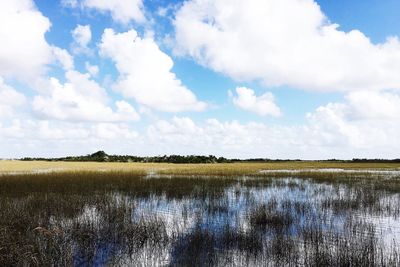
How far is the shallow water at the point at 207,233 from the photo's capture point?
25.5ft

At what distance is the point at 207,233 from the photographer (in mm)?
9703

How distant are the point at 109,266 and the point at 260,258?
3.03 metres

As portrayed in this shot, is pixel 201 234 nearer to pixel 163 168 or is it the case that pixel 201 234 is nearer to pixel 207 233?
pixel 207 233

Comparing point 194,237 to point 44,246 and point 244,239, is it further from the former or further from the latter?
point 44,246

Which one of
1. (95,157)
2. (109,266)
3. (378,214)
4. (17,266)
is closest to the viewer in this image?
(17,266)

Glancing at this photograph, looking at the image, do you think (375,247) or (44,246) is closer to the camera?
(44,246)

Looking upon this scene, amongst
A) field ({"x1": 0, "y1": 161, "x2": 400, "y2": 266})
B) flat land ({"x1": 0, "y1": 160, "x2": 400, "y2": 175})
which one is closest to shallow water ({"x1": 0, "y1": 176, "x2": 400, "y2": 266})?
field ({"x1": 0, "y1": 161, "x2": 400, "y2": 266})

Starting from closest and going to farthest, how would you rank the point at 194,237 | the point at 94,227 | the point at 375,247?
1. the point at 375,247
2. the point at 194,237
3. the point at 94,227

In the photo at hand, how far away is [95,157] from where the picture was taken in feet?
358

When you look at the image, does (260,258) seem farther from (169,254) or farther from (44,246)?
(44,246)

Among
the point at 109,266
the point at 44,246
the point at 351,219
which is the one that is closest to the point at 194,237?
the point at 109,266

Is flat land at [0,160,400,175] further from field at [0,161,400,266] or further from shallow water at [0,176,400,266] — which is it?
field at [0,161,400,266]

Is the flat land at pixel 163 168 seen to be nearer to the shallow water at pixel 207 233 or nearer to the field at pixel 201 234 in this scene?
the shallow water at pixel 207 233

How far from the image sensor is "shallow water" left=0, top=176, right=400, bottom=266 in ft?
25.5
